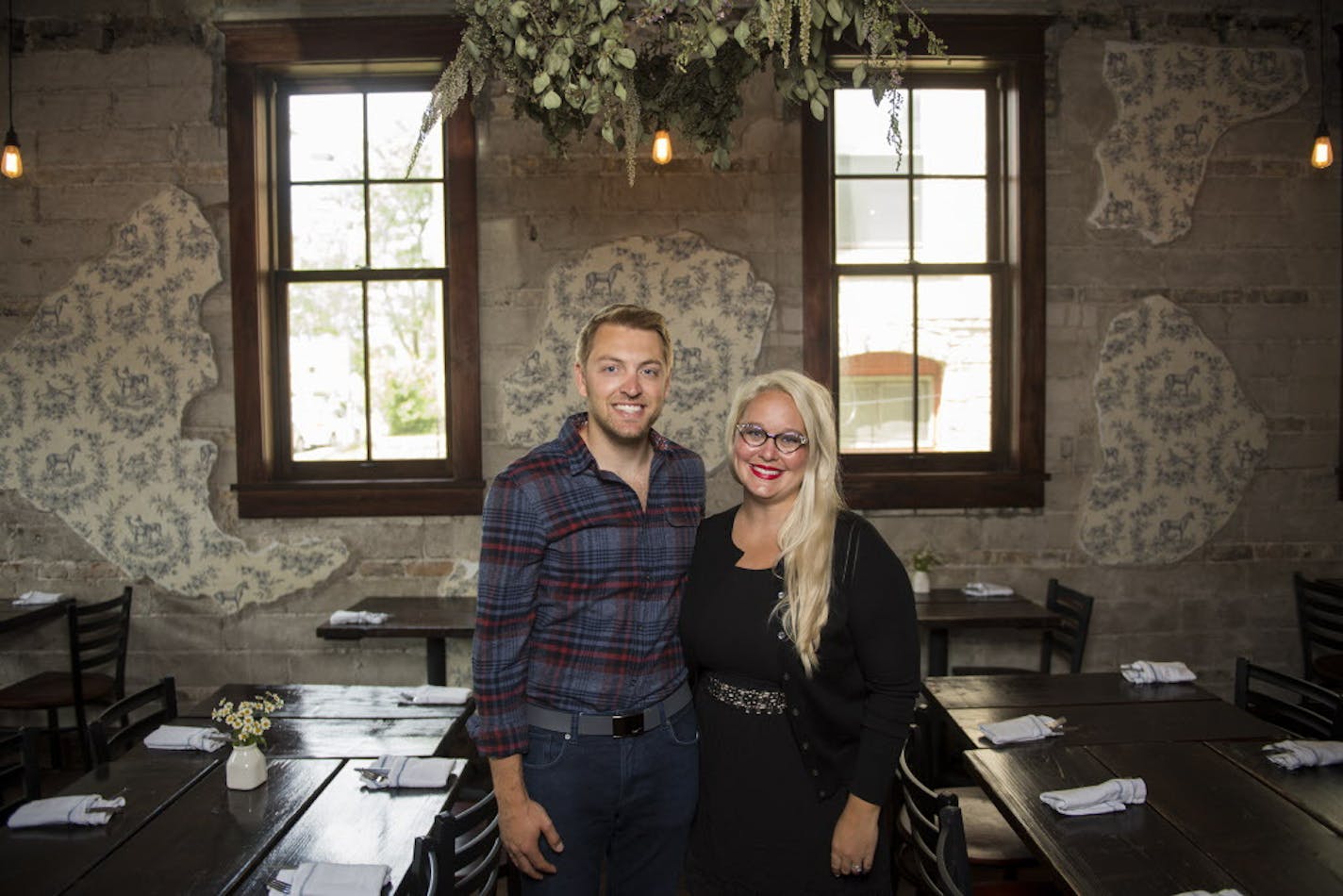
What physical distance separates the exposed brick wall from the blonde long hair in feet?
8.62

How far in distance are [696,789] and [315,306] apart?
3.62m

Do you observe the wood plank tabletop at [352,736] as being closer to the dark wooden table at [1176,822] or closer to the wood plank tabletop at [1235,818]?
the dark wooden table at [1176,822]

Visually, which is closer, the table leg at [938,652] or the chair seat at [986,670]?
the table leg at [938,652]

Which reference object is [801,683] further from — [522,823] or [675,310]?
[675,310]

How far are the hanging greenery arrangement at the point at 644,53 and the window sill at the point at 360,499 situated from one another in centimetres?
267

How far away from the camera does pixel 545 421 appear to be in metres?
4.77

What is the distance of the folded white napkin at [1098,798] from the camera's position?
7.63 feet

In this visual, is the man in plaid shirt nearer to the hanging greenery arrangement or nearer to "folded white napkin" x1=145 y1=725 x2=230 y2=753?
the hanging greenery arrangement

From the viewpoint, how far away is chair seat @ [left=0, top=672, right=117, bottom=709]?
4.29 m

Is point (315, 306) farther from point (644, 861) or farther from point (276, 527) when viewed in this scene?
point (644, 861)

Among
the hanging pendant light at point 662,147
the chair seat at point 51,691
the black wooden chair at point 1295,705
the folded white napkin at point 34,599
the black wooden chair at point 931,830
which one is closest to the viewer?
the black wooden chair at point 931,830

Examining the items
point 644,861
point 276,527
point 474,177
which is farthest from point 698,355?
point 644,861

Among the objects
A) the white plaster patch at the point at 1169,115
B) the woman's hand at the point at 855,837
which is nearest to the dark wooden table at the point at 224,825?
the woman's hand at the point at 855,837

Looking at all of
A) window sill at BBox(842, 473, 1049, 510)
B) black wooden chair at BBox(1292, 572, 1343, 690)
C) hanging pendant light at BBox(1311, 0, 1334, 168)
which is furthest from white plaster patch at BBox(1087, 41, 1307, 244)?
black wooden chair at BBox(1292, 572, 1343, 690)
